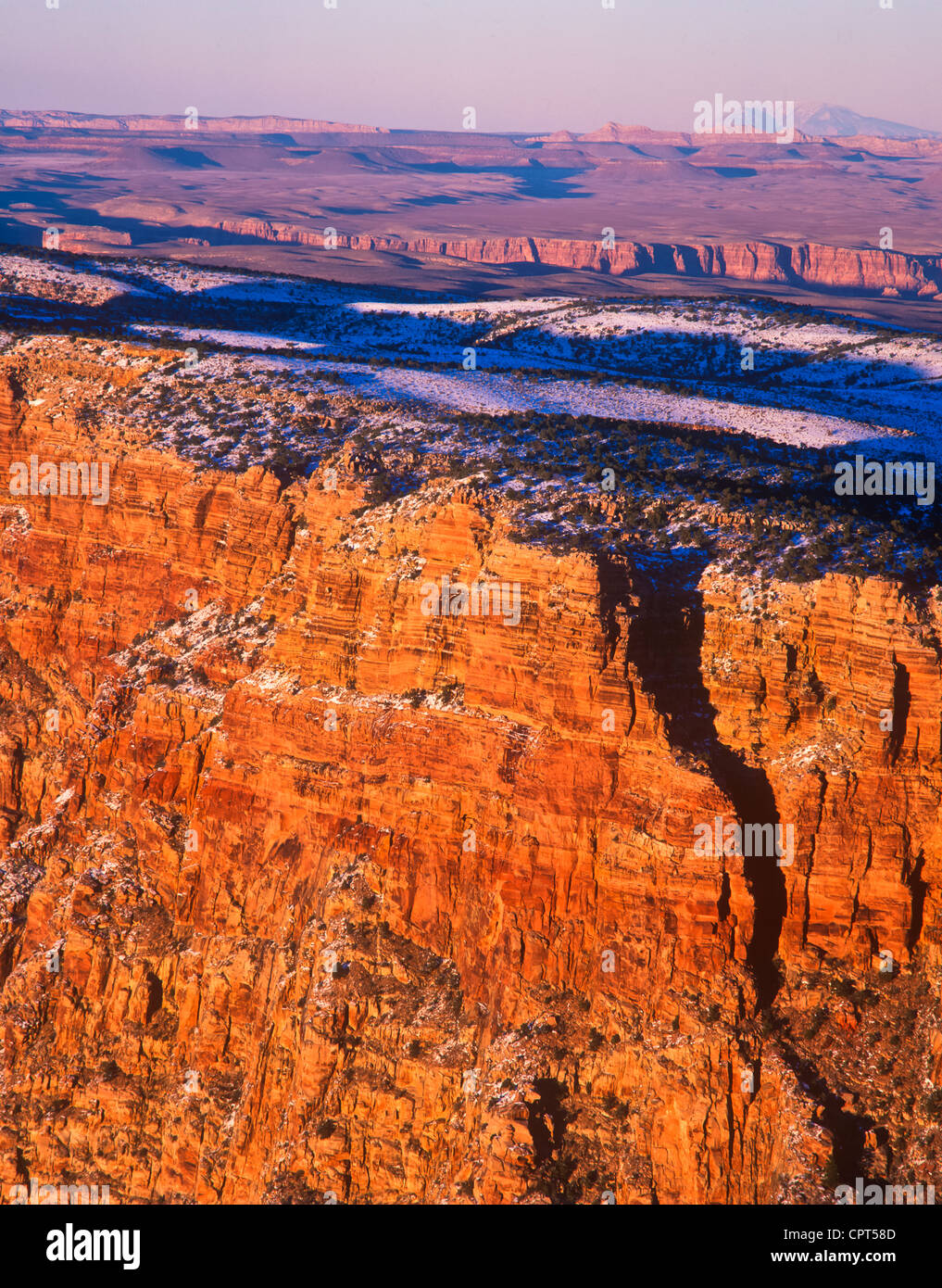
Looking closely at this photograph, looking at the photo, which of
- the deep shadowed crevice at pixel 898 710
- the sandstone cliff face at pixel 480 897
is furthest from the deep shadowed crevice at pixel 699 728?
the deep shadowed crevice at pixel 898 710

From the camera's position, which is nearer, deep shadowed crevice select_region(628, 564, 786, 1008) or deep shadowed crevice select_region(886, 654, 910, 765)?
deep shadowed crevice select_region(886, 654, 910, 765)

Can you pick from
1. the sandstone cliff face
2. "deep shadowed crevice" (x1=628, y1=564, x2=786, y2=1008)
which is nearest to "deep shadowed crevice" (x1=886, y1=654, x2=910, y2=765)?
the sandstone cliff face

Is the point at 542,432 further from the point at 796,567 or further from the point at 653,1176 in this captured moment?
the point at 653,1176

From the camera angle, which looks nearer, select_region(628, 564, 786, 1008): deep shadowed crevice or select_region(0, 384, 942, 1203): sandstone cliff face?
select_region(0, 384, 942, 1203): sandstone cliff face

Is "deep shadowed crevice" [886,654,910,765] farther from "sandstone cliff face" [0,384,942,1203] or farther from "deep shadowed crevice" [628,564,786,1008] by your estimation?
"deep shadowed crevice" [628,564,786,1008]

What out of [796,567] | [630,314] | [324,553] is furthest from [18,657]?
[630,314]

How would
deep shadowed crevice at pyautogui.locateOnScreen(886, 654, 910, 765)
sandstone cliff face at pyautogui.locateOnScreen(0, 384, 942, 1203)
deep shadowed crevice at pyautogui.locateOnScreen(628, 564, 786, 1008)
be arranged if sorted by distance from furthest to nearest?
1. deep shadowed crevice at pyautogui.locateOnScreen(628, 564, 786, 1008)
2. deep shadowed crevice at pyautogui.locateOnScreen(886, 654, 910, 765)
3. sandstone cliff face at pyautogui.locateOnScreen(0, 384, 942, 1203)

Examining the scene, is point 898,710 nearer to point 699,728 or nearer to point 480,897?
point 699,728

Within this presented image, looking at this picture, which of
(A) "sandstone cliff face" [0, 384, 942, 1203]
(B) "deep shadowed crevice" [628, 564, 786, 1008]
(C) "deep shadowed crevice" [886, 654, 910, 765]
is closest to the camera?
(A) "sandstone cliff face" [0, 384, 942, 1203]

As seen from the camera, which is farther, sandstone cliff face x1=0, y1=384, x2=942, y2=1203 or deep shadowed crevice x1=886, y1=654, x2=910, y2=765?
deep shadowed crevice x1=886, y1=654, x2=910, y2=765

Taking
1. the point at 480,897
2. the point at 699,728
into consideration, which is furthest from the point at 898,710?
the point at 480,897
